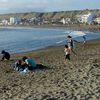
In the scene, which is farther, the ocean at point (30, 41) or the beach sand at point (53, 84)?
the ocean at point (30, 41)

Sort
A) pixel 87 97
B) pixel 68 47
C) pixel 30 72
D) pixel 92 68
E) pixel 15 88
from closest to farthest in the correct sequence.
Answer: pixel 87 97
pixel 15 88
pixel 92 68
pixel 30 72
pixel 68 47

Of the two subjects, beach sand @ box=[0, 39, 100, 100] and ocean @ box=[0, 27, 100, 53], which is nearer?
beach sand @ box=[0, 39, 100, 100]

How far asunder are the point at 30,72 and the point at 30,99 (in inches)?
217

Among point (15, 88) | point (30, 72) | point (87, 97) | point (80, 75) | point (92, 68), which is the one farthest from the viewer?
point (30, 72)

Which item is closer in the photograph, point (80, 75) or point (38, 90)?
point (38, 90)

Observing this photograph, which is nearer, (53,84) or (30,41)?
(53,84)

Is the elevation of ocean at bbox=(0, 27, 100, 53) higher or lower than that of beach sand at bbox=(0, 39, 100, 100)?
lower

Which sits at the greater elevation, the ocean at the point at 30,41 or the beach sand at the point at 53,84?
the beach sand at the point at 53,84

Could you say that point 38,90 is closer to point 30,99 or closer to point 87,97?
point 30,99

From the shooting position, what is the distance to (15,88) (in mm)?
12508

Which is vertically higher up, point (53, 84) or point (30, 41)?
point (53, 84)

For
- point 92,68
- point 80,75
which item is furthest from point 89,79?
point 92,68

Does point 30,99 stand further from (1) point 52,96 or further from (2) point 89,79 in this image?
(2) point 89,79

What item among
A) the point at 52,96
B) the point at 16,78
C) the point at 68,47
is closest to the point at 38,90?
the point at 52,96
